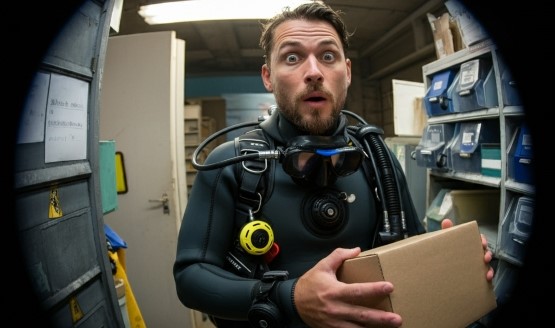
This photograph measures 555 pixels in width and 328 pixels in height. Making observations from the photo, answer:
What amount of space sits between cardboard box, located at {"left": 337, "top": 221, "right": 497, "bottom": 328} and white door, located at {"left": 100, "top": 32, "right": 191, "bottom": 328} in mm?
1768

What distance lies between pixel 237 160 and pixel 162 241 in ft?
5.27

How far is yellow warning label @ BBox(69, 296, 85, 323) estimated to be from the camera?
0.80 metres

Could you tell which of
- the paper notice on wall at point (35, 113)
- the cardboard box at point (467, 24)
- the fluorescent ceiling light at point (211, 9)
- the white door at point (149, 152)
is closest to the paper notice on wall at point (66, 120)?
the paper notice on wall at point (35, 113)

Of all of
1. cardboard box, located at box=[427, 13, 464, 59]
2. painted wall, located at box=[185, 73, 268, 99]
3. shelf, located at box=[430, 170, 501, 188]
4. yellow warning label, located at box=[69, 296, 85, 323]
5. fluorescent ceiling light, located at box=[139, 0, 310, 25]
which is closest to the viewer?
yellow warning label, located at box=[69, 296, 85, 323]

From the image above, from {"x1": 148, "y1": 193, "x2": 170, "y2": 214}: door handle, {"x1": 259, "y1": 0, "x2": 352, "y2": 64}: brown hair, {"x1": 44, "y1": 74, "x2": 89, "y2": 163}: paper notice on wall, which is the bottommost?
{"x1": 148, "y1": 193, "x2": 170, "y2": 214}: door handle

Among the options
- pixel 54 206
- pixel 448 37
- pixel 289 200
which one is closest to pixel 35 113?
pixel 54 206

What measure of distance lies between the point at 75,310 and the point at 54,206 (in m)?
0.31

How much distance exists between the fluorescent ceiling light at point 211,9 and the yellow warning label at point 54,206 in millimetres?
1638

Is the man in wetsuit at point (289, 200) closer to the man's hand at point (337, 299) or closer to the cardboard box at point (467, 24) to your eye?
the man's hand at point (337, 299)

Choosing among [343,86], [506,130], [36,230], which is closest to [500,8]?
[343,86]

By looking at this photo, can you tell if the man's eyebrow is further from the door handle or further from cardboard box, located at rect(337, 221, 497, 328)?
the door handle

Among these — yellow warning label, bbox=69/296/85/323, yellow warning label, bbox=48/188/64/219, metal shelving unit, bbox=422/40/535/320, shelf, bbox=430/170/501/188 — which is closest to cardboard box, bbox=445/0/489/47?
metal shelving unit, bbox=422/40/535/320

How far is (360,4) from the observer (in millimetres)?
3229

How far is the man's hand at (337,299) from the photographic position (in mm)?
522
